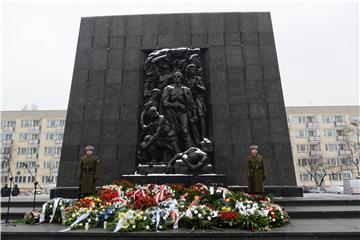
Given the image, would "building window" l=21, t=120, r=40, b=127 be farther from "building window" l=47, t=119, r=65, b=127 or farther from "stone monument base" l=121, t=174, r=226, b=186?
"stone monument base" l=121, t=174, r=226, b=186

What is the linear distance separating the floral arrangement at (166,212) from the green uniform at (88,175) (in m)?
0.57

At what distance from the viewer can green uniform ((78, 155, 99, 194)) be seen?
8.46 metres

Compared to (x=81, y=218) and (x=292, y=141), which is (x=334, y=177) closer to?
(x=292, y=141)

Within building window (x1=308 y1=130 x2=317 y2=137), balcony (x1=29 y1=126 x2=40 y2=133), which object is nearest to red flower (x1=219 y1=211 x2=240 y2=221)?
building window (x1=308 y1=130 x2=317 y2=137)

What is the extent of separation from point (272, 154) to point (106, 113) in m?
7.31

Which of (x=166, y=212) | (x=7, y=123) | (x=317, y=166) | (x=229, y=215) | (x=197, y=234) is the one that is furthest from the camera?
(x=7, y=123)

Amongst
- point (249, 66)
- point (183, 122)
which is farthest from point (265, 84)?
point (183, 122)

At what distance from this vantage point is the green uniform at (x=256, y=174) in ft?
28.5

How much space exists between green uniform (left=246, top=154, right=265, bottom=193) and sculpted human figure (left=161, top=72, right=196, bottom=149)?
130 inches

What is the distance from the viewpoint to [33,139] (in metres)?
54.9

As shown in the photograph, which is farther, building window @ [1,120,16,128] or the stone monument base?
building window @ [1,120,16,128]

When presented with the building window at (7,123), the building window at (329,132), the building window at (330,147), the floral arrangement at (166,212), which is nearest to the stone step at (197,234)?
the floral arrangement at (166,212)

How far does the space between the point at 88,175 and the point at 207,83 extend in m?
6.81

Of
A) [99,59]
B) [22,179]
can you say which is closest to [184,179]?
[99,59]
